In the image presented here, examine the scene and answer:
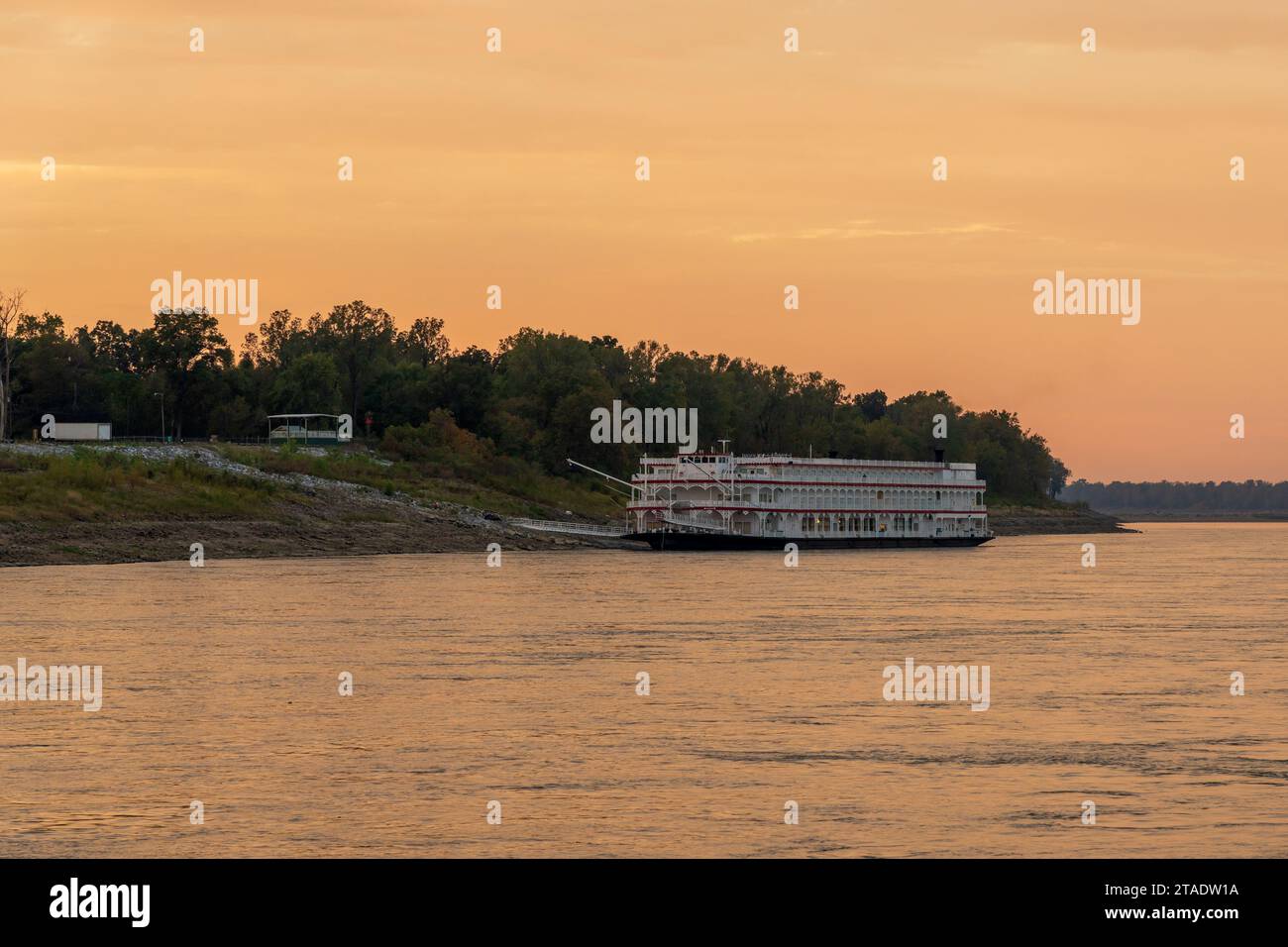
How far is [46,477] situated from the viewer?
422 ft

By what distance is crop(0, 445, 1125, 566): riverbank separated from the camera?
118438mm

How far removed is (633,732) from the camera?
120 ft

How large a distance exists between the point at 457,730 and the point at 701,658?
55.5 feet

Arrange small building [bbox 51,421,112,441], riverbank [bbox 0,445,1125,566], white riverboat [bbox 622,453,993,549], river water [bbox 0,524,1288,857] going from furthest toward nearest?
small building [bbox 51,421,112,441] → white riverboat [bbox 622,453,993,549] → riverbank [bbox 0,445,1125,566] → river water [bbox 0,524,1288,857]

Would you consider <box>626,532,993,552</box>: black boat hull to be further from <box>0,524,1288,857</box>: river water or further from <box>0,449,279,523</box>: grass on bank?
<box>0,524,1288,857</box>: river water

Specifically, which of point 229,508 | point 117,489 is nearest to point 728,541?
point 229,508

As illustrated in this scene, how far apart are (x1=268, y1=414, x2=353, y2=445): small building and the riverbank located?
28.9 ft

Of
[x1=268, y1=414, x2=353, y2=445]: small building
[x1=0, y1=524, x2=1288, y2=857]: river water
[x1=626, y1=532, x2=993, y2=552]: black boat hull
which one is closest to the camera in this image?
[x1=0, y1=524, x2=1288, y2=857]: river water

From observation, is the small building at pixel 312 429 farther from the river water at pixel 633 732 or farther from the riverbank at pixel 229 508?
the river water at pixel 633 732

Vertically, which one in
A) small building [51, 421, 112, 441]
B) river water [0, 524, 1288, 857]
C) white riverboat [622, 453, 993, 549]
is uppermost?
small building [51, 421, 112, 441]

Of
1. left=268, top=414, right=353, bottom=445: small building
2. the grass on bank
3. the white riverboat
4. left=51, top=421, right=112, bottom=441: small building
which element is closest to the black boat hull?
the white riverboat

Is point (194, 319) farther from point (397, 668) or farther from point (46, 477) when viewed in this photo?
point (397, 668)

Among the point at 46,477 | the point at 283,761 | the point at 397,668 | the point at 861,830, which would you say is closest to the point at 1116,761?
the point at 861,830

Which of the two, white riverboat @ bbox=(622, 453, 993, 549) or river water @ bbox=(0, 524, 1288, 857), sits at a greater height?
white riverboat @ bbox=(622, 453, 993, 549)
